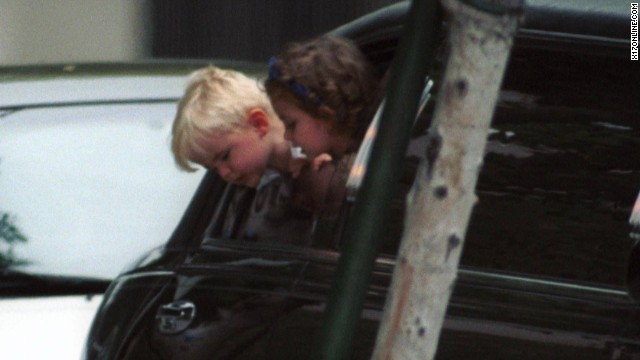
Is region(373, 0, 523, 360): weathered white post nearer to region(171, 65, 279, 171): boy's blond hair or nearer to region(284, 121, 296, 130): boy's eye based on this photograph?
region(284, 121, 296, 130): boy's eye

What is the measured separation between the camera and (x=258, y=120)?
383cm

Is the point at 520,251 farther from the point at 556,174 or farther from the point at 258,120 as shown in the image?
the point at 258,120

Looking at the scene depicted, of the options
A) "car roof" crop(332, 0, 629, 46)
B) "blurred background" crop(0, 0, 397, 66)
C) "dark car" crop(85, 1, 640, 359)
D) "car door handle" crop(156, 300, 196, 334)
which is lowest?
"car door handle" crop(156, 300, 196, 334)

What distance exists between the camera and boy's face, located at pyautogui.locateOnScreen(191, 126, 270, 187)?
367cm

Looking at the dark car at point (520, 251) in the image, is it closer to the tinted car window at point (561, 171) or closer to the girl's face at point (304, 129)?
the tinted car window at point (561, 171)


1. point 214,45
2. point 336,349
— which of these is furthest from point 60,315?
point 214,45

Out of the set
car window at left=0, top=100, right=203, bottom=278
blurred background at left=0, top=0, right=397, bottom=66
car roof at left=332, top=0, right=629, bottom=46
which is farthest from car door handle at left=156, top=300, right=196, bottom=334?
blurred background at left=0, top=0, right=397, bottom=66

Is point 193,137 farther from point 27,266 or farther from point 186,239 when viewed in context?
point 27,266

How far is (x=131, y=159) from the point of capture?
4.98 m

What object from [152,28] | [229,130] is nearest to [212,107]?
[229,130]

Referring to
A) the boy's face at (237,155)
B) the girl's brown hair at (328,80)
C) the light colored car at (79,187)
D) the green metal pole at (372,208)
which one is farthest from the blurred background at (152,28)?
the green metal pole at (372,208)

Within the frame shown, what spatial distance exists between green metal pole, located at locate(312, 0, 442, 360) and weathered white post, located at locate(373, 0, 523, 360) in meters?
0.05

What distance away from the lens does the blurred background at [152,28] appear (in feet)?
34.8

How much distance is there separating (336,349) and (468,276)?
2.26 feet
